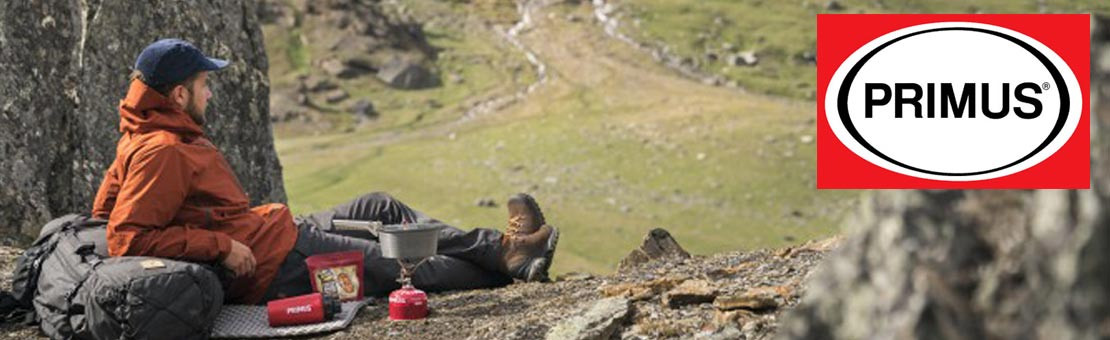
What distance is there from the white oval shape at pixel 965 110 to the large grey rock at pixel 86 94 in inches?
364

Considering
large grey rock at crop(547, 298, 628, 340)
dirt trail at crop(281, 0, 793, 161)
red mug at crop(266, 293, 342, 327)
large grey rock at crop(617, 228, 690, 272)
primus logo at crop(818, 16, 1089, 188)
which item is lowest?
dirt trail at crop(281, 0, 793, 161)

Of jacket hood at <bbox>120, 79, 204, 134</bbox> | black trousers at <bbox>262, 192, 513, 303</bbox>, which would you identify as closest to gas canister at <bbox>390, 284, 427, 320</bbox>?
black trousers at <bbox>262, 192, 513, 303</bbox>

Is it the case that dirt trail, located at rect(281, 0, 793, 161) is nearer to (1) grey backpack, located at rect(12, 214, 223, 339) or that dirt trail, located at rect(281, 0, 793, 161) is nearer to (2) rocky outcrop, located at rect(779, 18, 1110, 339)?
(1) grey backpack, located at rect(12, 214, 223, 339)

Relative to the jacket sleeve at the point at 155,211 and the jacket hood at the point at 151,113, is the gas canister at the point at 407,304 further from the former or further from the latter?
the jacket hood at the point at 151,113

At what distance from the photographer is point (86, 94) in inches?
505

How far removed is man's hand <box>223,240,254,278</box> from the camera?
7.76 metres

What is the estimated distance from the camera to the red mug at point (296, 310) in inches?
307

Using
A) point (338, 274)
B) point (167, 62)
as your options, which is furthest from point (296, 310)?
point (167, 62)

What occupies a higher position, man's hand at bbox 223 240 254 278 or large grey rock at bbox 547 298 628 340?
man's hand at bbox 223 240 254 278

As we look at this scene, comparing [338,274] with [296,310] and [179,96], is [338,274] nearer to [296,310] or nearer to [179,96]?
[296,310]

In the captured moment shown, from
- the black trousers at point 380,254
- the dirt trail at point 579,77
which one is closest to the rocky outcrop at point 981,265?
the black trousers at point 380,254

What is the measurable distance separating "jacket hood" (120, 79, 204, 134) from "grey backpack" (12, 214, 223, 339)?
717 millimetres

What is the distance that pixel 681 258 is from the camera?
31.0 ft

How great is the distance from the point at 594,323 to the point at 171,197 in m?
2.42
